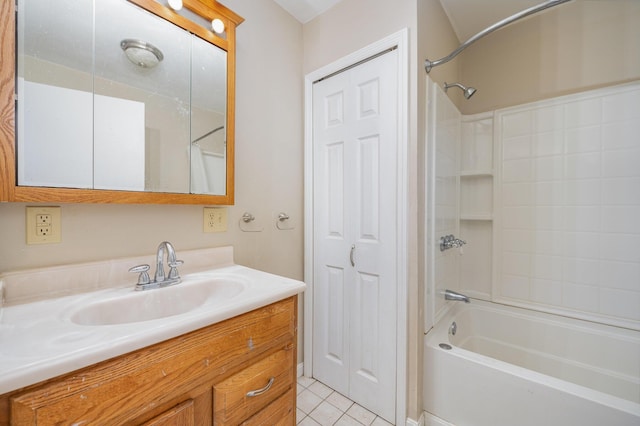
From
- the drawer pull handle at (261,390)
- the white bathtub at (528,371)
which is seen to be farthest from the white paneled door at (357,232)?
the drawer pull handle at (261,390)

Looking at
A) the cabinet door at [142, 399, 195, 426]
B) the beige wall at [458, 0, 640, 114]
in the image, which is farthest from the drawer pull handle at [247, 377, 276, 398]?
the beige wall at [458, 0, 640, 114]

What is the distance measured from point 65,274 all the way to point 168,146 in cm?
59

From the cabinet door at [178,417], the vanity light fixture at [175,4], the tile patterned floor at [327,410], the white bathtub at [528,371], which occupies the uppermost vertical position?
the vanity light fixture at [175,4]

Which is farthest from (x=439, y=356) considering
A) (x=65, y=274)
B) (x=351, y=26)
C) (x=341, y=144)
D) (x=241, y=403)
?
(x=351, y=26)

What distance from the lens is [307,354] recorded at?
1.80 meters

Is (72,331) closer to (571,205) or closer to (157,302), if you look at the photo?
(157,302)

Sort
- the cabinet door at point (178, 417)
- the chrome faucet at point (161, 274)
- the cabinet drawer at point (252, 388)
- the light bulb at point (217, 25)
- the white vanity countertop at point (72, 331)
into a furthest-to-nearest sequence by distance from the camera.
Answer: the light bulb at point (217, 25) < the chrome faucet at point (161, 274) < the cabinet drawer at point (252, 388) < the cabinet door at point (178, 417) < the white vanity countertop at point (72, 331)

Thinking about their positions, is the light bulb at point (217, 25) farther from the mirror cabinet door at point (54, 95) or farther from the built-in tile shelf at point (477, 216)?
the built-in tile shelf at point (477, 216)

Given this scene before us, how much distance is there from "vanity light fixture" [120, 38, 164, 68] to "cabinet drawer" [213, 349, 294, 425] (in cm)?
124

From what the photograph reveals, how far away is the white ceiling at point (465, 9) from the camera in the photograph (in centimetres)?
165

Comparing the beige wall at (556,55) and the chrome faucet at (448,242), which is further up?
the beige wall at (556,55)

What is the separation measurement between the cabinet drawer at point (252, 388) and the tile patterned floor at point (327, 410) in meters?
0.64

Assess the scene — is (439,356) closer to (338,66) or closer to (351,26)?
(338,66)

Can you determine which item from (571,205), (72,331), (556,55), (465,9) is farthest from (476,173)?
(72,331)
